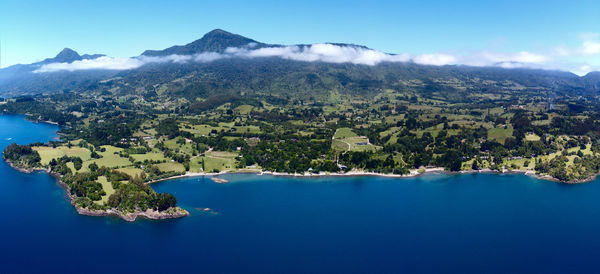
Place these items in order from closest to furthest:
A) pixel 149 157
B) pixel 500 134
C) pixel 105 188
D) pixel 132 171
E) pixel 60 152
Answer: pixel 105 188 → pixel 132 171 → pixel 149 157 → pixel 60 152 → pixel 500 134

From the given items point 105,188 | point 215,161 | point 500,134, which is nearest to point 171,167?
point 215,161

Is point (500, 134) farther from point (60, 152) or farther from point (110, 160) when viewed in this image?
point (60, 152)

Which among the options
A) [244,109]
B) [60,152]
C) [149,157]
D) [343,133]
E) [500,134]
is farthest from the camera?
[244,109]

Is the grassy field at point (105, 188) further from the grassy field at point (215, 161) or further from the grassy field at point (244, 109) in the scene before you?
the grassy field at point (244, 109)

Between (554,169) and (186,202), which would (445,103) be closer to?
(554,169)

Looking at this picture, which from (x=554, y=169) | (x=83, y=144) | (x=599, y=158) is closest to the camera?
(x=554, y=169)

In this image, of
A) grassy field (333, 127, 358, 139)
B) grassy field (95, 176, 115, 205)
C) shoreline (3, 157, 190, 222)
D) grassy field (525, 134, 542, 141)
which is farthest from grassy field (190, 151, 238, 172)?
grassy field (525, 134, 542, 141)

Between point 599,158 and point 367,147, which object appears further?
point 367,147

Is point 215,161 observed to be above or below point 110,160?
below

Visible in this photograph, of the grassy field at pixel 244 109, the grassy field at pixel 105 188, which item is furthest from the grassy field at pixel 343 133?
the grassy field at pixel 105 188

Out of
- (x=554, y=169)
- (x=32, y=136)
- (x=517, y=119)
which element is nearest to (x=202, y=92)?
(x=32, y=136)

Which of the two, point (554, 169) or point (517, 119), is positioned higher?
point (517, 119)
